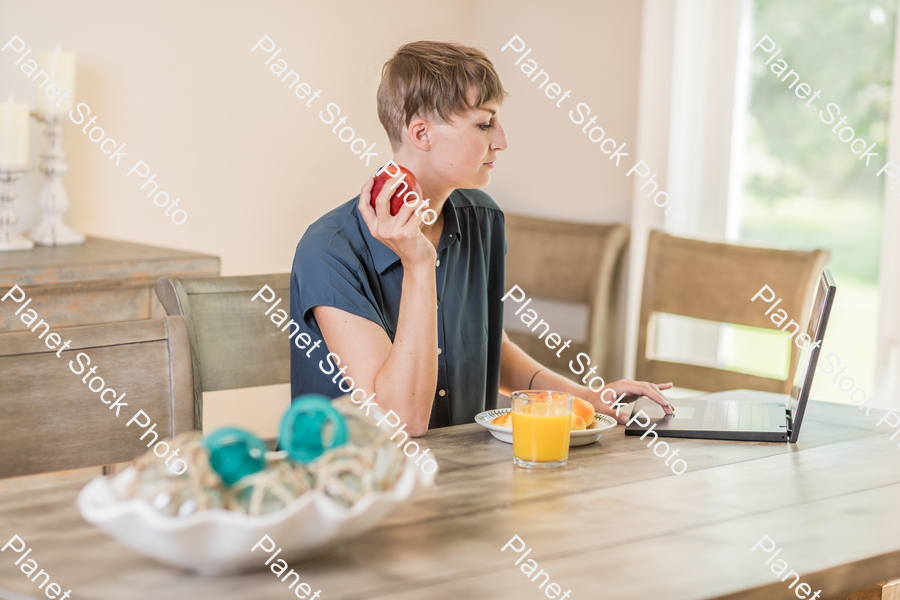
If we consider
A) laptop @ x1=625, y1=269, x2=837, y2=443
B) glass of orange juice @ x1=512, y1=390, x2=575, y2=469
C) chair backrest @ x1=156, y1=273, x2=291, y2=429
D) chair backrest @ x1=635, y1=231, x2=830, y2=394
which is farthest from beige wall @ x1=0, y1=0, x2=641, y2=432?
glass of orange juice @ x1=512, y1=390, x2=575, y2=469

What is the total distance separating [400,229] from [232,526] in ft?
2.18

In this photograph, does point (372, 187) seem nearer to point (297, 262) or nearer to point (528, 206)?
point (297, 262)

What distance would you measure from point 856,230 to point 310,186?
1611 millimetres

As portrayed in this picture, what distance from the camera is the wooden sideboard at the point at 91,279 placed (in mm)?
1847

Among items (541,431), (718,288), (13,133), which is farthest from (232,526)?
(718,288)

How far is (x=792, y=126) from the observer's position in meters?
2.52

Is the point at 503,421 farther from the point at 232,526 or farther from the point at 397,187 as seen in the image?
the point at 232,526

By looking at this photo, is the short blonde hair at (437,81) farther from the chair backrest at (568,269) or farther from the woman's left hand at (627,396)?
the chair backrest at (568,269)

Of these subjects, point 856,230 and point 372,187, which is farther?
point 856,230

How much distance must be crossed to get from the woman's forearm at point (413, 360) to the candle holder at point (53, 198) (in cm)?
123

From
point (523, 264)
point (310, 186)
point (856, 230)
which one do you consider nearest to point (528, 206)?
point (523, 264)

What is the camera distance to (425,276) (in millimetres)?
1312

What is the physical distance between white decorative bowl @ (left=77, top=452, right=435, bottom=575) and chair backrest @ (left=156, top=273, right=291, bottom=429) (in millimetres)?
719

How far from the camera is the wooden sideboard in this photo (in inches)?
72.7
